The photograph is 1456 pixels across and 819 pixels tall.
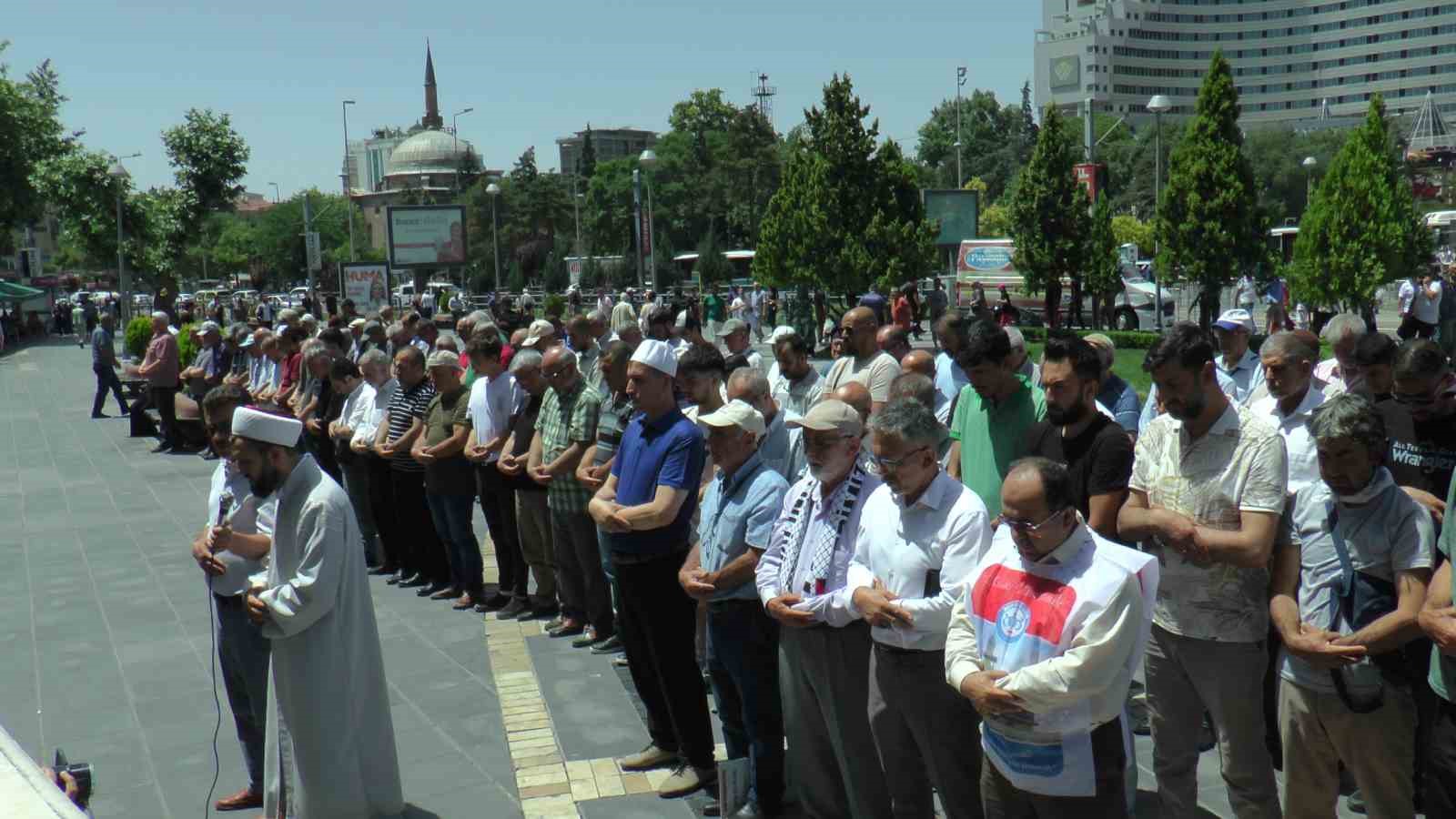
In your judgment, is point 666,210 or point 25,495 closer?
point 25,495

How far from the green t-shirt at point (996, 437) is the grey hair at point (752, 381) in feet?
3.19

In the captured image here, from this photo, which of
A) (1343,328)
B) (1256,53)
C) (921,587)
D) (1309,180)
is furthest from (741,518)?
(1256,53)

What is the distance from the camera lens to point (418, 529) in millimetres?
9305

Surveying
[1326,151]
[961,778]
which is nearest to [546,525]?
[961,778]

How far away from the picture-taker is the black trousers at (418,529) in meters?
9.17

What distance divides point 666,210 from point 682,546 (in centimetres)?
7487

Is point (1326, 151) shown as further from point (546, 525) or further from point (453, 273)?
point (546, 525)

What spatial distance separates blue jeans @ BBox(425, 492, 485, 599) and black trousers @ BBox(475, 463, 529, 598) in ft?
0.49

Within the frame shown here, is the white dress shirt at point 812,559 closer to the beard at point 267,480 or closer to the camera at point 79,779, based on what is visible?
the beard at point 267,480

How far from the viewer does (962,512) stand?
405 cm

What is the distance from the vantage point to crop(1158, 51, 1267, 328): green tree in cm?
2488

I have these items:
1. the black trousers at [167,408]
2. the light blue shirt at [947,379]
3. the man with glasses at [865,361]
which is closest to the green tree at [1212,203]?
the light blue shirt at [947,379]

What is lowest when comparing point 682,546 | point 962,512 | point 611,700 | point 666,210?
point 611,700

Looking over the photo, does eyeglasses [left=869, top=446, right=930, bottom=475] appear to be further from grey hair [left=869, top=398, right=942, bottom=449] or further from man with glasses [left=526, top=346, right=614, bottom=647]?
man with glasses [left=526, top=346, right=614, bottom=647]
